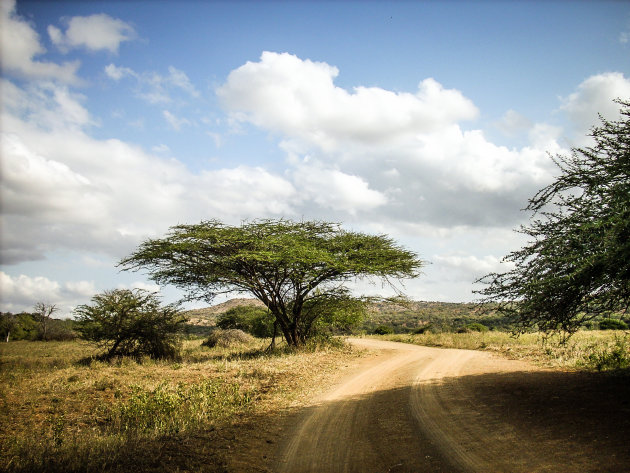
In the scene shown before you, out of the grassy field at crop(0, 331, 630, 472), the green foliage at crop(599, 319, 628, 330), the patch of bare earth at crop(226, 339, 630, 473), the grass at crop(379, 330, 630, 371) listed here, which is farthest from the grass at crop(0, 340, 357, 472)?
the green foliage at crop(599, 319, 628, 330)

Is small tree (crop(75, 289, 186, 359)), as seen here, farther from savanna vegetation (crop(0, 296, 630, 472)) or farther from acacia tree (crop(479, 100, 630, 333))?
acacia tree (crop(479, 100, 630, 333))

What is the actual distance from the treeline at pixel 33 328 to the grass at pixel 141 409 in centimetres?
3380

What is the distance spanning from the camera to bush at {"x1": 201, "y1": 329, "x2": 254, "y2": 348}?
27.6 m

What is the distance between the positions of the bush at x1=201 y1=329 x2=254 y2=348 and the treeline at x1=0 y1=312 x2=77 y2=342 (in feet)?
82.4

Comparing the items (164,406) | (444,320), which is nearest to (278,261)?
(164,406)

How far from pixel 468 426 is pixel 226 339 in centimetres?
2301

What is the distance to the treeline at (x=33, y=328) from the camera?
4500cm

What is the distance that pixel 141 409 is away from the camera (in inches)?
389

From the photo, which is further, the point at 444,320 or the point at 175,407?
the point at 444,320

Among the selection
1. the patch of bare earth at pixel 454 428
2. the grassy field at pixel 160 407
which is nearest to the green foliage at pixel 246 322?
the grassy field at pixel 160 407

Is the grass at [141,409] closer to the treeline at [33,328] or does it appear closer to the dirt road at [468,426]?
the dirt road at [468,426]

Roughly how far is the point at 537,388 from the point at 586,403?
1.70 metres

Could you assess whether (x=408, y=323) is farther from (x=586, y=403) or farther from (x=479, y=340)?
(x=586, y=403)

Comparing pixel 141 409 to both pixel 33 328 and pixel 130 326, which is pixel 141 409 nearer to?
pixel 130 326
